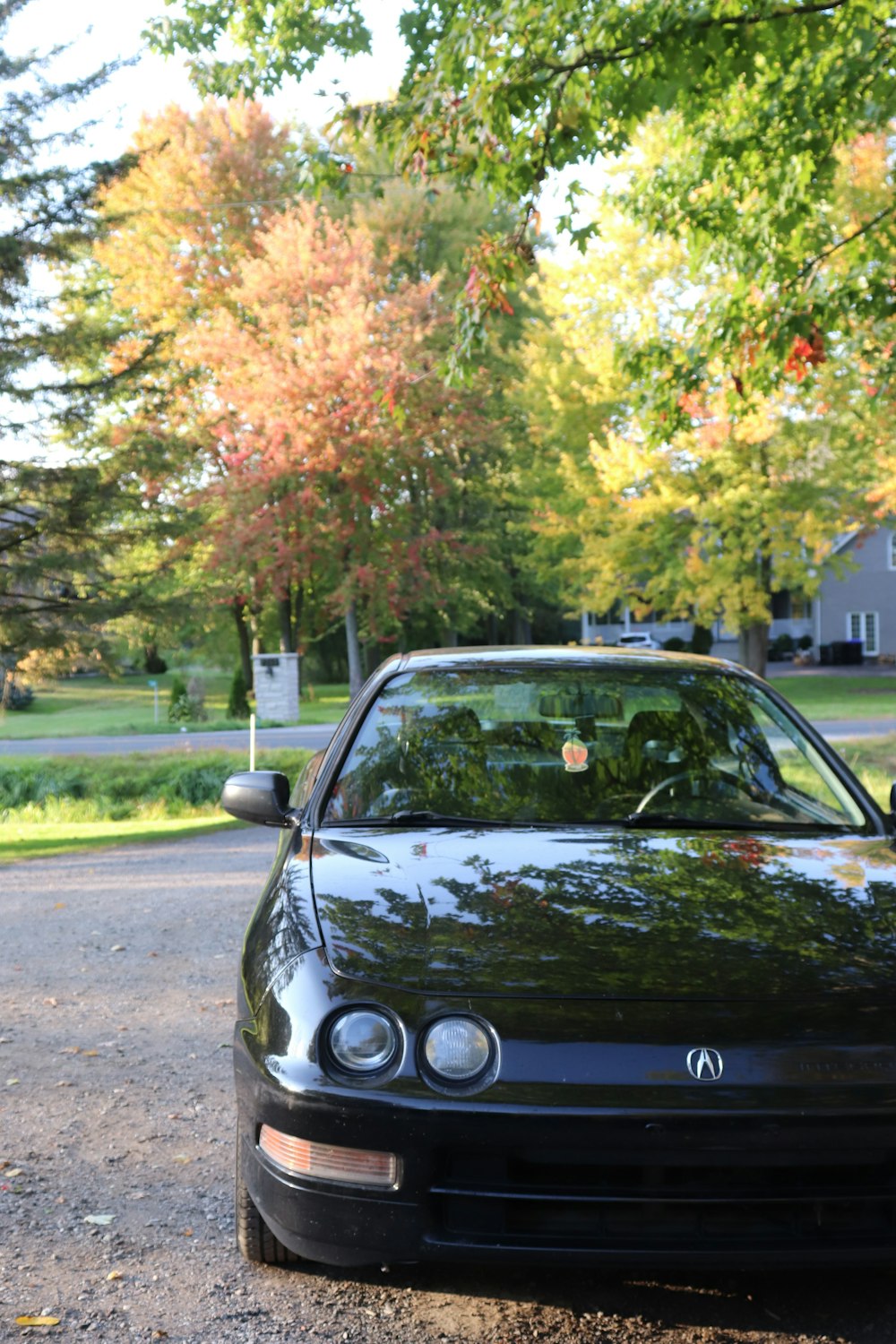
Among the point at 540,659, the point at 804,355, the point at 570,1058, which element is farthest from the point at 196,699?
the point at 570,1058

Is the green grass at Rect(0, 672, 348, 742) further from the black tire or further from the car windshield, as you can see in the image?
the black tire

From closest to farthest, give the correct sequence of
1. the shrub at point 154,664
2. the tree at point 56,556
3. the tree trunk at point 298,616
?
1. the tree at point 56,556
2. the tree trunk at point 298,616
3. the shrub at point 154,664

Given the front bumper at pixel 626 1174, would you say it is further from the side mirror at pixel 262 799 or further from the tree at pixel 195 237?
the tree at pixel 195 237

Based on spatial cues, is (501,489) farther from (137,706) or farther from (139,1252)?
(139,1252)

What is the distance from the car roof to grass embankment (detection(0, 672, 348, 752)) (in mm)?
11146

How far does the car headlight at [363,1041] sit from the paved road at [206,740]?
683 inches

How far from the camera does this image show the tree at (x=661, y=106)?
7473 mm

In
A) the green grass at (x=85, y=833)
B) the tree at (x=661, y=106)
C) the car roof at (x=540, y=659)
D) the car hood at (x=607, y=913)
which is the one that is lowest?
the green grass at (x=85, y=833)

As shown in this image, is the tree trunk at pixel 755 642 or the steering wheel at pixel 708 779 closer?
the steering wheel at pixel 708 779

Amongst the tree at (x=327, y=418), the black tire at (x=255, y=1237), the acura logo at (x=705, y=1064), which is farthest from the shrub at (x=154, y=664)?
the acura logo at (x=705, y=1064)

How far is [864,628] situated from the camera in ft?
194

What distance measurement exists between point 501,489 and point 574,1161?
1592 inches

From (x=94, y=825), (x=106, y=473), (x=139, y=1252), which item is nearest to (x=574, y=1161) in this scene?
(x=139, y=1252)

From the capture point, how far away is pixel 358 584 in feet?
97.7
